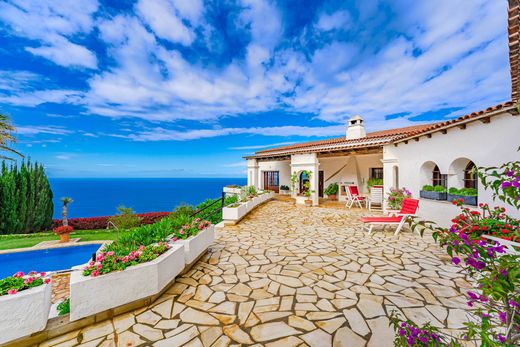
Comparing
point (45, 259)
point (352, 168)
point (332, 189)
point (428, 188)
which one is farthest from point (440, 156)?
point (45, 259)

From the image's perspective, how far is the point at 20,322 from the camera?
217 cm

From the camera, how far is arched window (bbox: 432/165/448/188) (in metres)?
7.29

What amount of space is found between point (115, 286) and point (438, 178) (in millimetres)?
10093

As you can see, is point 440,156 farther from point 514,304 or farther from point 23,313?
point 23,313

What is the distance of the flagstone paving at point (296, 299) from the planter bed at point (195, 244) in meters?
0.27

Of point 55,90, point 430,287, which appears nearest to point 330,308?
point 430,287

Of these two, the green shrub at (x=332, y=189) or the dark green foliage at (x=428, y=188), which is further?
the green shrub at (x=332, y=189)

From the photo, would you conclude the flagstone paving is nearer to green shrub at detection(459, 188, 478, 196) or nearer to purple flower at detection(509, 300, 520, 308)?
purple flower at detection(509, 300, 520, 308)

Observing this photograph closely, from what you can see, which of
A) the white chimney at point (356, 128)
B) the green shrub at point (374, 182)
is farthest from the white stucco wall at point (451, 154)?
the white chimney at point (356, 128)

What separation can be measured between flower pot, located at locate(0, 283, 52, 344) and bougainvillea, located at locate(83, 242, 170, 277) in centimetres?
43

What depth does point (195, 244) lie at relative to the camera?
13.8 feet

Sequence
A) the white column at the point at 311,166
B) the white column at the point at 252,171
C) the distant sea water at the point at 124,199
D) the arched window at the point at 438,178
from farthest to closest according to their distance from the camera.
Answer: the distant sea water at the point at 124,199
the white column at the point at 252,171
the white column at the point at 311,166
the arched window at the point at 438,178

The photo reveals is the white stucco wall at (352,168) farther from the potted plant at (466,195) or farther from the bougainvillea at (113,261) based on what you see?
the bougainvillea at (113,261)

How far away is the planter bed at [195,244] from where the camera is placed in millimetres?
3936
